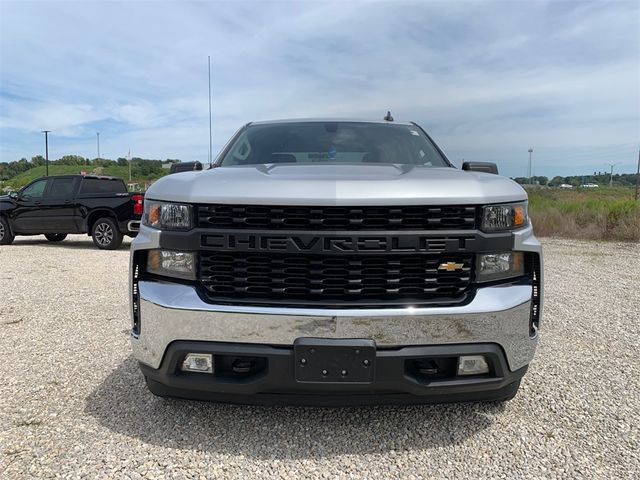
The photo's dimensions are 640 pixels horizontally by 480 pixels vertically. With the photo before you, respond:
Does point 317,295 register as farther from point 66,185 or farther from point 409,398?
point 66,185

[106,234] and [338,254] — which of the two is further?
[106,234]

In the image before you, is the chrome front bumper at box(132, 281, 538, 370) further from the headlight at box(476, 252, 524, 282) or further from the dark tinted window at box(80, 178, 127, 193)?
the dark tinted window at box(80, 178, 127, 193)

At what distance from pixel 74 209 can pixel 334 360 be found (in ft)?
35.5

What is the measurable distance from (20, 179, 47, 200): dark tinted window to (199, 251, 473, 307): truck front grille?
445 inches

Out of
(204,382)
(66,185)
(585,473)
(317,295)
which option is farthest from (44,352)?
(66,185)

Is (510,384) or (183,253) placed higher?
(183,253)

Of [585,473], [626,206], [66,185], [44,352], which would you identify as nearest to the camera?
[585,473]

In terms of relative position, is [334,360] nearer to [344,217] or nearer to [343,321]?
[343,321]

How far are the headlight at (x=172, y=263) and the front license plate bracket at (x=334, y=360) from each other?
630mm

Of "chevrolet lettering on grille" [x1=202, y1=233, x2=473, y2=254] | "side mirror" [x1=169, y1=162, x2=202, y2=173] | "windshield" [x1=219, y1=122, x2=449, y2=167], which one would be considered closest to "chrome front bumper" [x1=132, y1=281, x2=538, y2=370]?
"chevrolet lettering on grille" [x1=202, y1=233, x2=473, y2=254]

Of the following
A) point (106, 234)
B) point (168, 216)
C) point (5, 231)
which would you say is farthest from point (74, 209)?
point (168, 216)

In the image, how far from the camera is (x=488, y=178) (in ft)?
8.47

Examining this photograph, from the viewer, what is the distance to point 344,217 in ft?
7.41

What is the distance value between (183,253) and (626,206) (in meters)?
15.8
